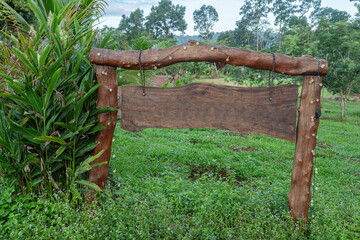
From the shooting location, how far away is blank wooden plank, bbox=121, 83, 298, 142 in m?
2.62

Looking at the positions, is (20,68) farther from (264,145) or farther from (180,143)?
(264,145)

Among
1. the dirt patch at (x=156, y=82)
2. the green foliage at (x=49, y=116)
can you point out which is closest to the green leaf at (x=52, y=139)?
the green foliage at (x=49, y=116)

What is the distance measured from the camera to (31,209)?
103 inches

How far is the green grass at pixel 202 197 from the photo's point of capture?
2.33m

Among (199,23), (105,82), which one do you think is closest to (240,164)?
(105,82)

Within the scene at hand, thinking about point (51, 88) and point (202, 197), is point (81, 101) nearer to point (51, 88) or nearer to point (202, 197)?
point (51, 88)

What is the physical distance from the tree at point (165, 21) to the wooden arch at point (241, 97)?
4910 cm

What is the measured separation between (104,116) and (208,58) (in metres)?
1.29

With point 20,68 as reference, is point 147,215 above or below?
below

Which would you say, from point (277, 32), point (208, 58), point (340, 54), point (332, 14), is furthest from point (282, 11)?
point (208, 58)

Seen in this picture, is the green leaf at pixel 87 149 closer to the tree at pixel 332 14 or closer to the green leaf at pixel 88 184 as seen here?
the green leaf at pixel 88 184

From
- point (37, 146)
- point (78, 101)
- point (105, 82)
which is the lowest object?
point (37, 146)

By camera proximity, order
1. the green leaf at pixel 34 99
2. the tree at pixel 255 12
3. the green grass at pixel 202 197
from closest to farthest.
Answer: the green grass at pixel 202 197, the green leaf at pixel 34 99, the tree at pixel 255 12

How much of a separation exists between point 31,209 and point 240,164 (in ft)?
10.6
